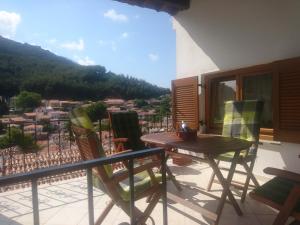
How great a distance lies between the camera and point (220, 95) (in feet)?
15.1

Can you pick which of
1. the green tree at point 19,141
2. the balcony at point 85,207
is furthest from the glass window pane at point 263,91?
the green tree at point 19,141

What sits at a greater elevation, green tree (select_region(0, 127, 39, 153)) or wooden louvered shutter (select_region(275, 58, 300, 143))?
wooden louvered shutter (select_region(275, 58, 300, 143))

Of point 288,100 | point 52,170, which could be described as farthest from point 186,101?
point 52,170

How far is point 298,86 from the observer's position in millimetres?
3199

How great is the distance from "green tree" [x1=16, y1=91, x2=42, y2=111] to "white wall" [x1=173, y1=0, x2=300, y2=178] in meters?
20.0

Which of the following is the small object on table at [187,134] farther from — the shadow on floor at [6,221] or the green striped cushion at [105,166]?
the shadow on floor at [6,221]

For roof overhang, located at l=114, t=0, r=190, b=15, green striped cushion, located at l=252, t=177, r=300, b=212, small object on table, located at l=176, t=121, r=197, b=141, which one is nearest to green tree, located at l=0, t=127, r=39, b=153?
roof overhang, located at l=114, t=0, r=190, b=15

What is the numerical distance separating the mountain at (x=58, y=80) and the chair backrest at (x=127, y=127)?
1669 cm

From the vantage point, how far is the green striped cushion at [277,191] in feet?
6.15

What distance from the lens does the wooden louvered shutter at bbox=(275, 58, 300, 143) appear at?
321 centimetres

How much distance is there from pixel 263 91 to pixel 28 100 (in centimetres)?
2308

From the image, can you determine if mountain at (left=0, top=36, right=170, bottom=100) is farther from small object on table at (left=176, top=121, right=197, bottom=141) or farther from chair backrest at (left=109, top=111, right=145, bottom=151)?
small object on table at (left=176, top=121, right=197, bottom=141)

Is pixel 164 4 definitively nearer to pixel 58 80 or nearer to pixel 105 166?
pixel 105 166

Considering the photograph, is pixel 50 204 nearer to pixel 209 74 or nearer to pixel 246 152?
pixel 246 152
